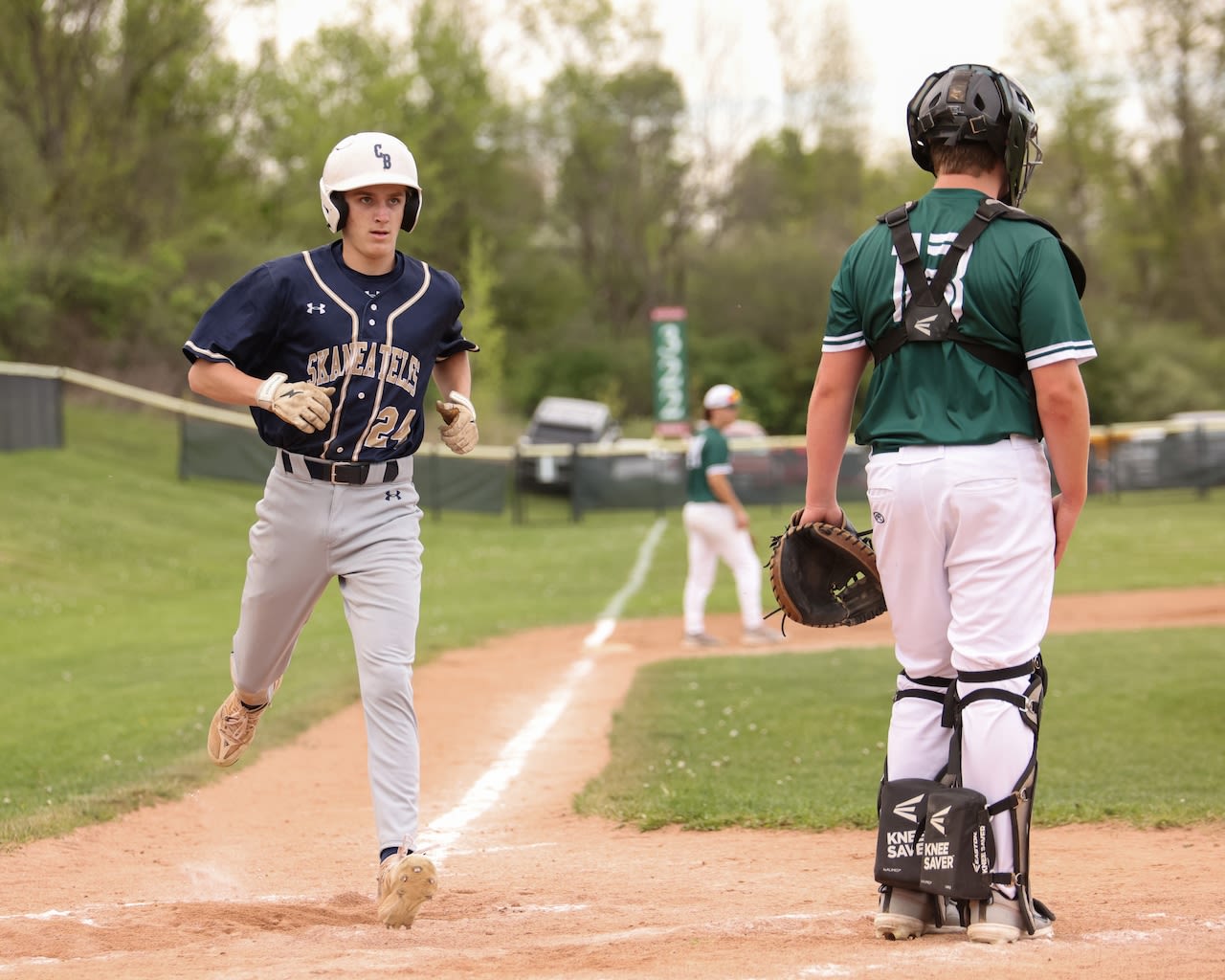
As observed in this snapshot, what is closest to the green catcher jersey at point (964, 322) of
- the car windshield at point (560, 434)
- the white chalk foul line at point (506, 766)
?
the white chalk foul line at point (506, 766)

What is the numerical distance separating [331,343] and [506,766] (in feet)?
12.7

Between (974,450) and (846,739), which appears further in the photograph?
(846,739)

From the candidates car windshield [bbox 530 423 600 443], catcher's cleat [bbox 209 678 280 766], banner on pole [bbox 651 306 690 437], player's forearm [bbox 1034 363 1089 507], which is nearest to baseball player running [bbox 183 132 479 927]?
catcher's cleat [bbox 209 678 280 766]

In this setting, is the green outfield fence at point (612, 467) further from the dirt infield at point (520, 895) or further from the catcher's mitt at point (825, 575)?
the catcher's mitt at point (825, 575)

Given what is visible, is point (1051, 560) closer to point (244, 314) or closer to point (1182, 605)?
point (244, 314)

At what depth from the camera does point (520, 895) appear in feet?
16.9

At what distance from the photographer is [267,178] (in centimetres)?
5259

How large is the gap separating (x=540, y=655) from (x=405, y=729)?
8252 mm

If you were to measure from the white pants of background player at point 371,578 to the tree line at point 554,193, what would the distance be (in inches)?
1294

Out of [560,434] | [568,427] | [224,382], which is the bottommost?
[560,434]

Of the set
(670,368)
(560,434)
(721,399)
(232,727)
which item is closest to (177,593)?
(721,399)

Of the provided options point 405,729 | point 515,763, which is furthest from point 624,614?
point 405,729

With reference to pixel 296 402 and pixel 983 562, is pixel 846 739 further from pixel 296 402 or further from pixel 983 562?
pixel 296 402

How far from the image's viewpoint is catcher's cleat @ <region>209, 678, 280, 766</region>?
5723mm
